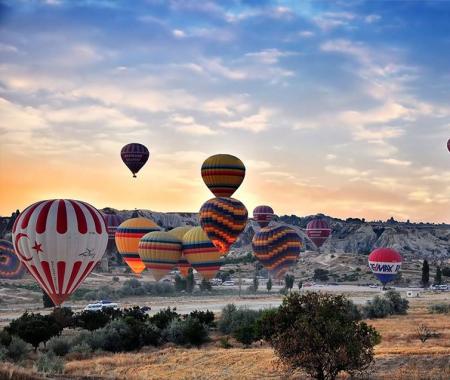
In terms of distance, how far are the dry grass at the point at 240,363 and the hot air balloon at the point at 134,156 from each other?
212ft

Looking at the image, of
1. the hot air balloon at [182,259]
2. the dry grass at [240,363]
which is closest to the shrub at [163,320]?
the dry grass at [240,363]

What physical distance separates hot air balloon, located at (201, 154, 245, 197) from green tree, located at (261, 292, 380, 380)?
53783 millimetres

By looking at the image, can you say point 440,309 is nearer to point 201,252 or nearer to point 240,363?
point 201,252

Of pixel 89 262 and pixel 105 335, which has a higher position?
pixel 89 262

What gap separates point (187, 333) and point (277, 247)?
5861 centimetres

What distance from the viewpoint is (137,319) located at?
180 feet

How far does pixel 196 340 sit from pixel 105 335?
661 centimetres

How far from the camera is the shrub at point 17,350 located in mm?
42497

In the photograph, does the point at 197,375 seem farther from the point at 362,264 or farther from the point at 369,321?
the point at 362,264

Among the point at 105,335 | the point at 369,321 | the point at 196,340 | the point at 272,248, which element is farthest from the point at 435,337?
the point at 272,248

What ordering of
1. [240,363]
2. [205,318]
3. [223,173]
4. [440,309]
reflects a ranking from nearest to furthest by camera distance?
1. [240,363]
2. [205,318]
3. [440,309]
4. [223,173]

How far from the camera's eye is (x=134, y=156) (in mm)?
109312

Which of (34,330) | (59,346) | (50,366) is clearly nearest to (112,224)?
(34,330)

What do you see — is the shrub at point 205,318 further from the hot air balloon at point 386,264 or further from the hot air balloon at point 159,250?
the hot air balloon at point 386,264
